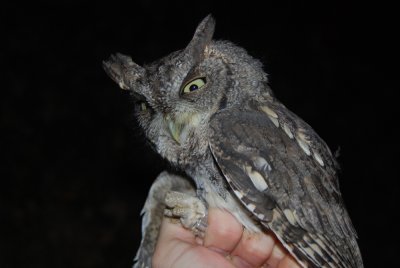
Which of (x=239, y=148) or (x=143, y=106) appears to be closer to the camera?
(x=239, y=148)

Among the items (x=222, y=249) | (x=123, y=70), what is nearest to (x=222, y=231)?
(x=222, y=249)

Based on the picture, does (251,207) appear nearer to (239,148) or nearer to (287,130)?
(239,148)

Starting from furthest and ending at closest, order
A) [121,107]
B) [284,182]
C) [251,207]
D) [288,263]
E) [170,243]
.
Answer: [121,107]
[170,243]
[288,263]
[284,182]
[251,207]

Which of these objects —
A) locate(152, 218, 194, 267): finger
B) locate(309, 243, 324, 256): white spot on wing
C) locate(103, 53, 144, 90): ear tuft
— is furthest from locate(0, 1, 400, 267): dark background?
locate(309, 243, 324, 256): white spot on wing

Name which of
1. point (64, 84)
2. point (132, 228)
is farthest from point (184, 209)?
point (64, 84)

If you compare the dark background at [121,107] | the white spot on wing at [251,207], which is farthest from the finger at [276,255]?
the dark background at [121,107]

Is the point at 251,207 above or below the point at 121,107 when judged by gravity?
above

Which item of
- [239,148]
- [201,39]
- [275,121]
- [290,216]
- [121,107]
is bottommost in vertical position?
[121,107]

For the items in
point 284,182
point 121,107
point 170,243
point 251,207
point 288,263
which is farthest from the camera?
point 121,107
